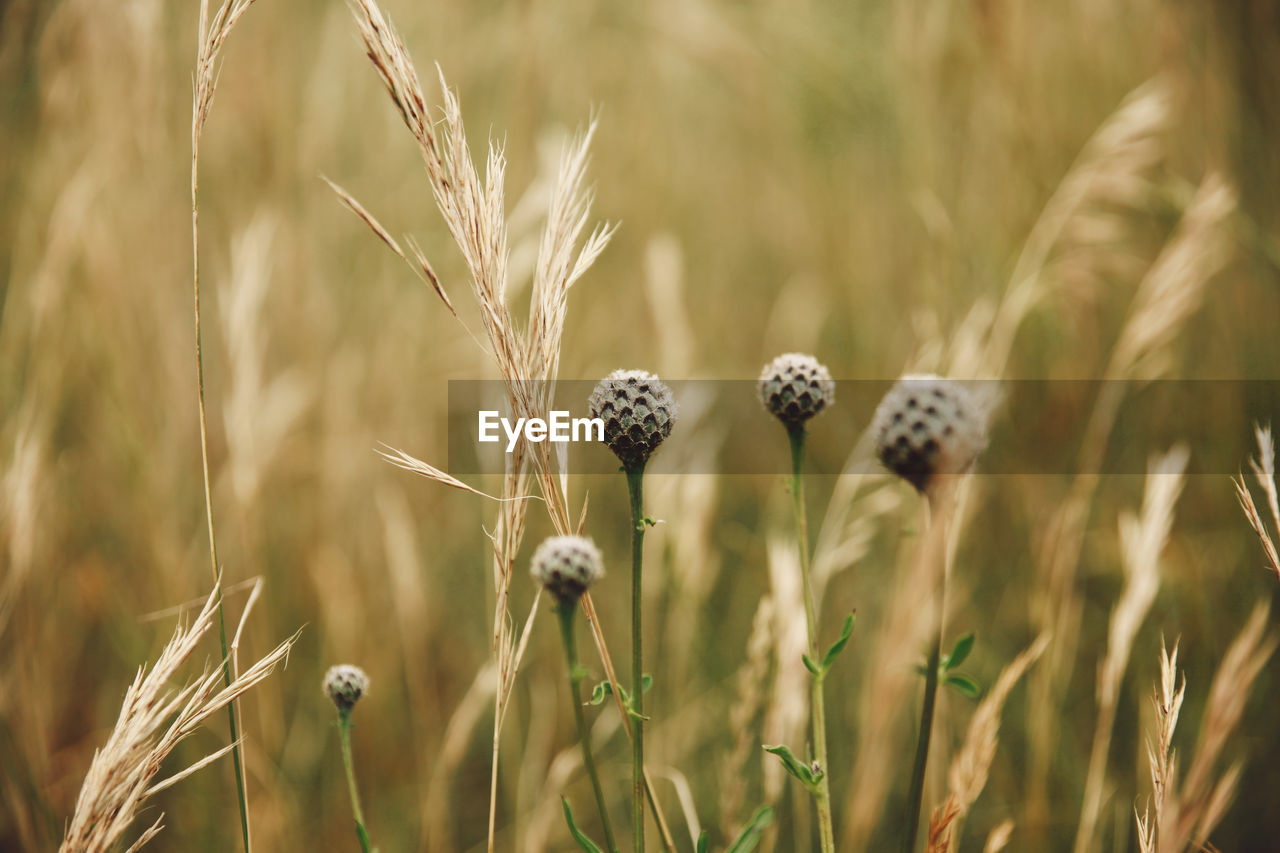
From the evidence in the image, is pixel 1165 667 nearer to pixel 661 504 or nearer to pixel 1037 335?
pixel 661 504

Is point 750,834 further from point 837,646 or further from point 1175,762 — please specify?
point 1175,762

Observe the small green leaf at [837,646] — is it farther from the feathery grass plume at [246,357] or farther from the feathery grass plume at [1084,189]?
the feathery grass plume at [246,357]

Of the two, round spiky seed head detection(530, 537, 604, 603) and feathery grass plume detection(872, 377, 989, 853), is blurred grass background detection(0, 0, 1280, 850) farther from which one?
round spiky seed head detection(530, 537, 604, 603)

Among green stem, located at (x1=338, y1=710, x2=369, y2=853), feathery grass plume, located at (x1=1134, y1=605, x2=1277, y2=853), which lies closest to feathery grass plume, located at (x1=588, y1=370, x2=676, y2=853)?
green stem, located at (x1=338, y1=710, x2=369, y2=853)

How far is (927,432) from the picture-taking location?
3.02 ft

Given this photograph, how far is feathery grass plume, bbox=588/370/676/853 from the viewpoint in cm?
100

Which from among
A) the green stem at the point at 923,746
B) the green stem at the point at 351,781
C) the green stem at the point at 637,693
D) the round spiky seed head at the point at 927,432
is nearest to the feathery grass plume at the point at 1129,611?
the green stem at the point at 923,746

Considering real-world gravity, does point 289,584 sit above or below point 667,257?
below

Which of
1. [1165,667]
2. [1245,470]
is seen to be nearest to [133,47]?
[1165,667]

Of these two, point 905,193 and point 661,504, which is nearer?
point 661,504

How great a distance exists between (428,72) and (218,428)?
1.71 m

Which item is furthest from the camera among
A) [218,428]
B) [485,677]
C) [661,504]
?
[218,428]

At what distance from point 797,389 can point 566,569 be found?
1.51ft

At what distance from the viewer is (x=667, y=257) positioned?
255cm
